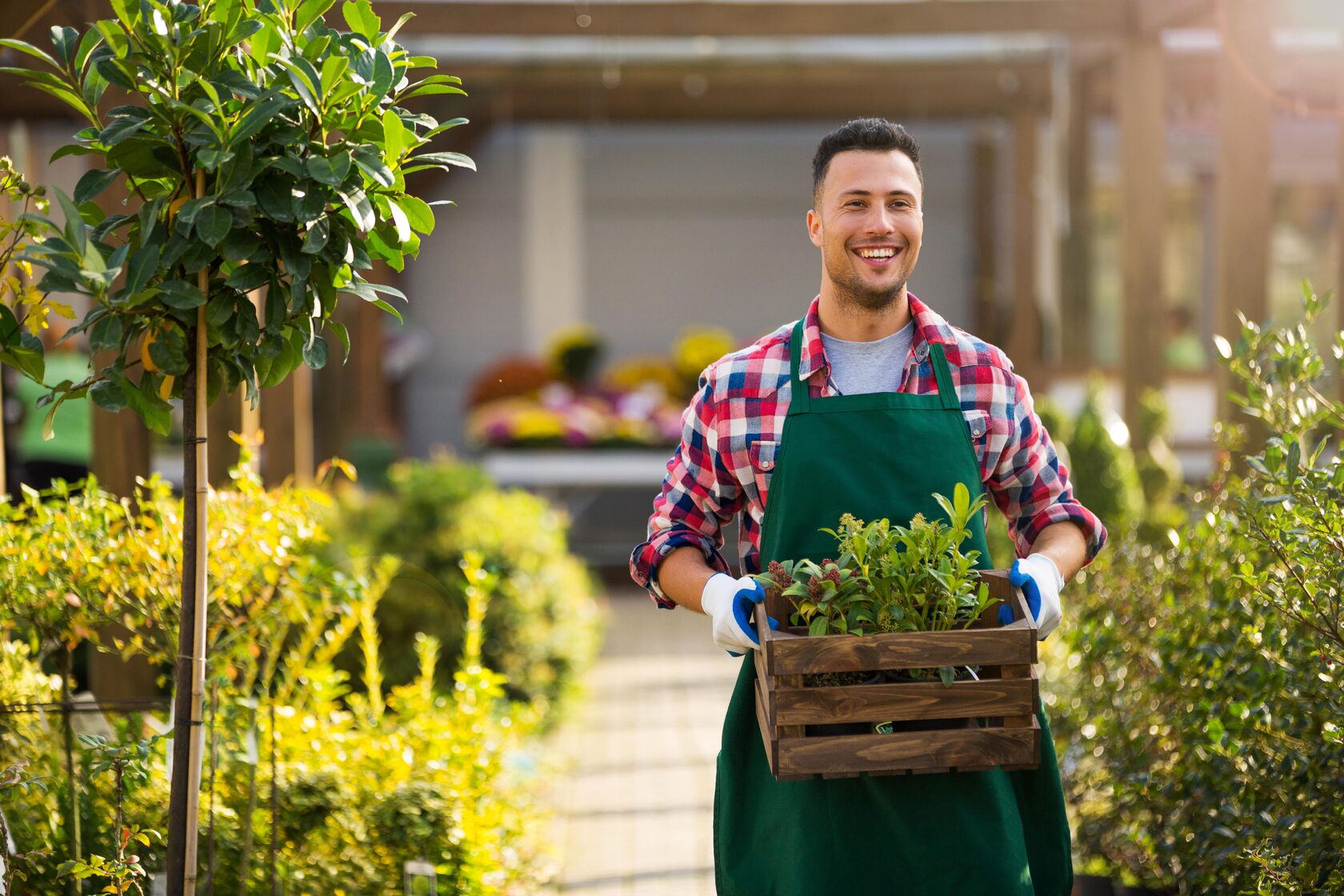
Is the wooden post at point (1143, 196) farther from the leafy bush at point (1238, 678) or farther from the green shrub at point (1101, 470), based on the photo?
the leafy bush at point (1238, 678)

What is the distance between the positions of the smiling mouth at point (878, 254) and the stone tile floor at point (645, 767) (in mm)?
2069

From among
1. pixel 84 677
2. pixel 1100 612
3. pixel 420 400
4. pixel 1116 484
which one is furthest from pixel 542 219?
pixel 1100 612

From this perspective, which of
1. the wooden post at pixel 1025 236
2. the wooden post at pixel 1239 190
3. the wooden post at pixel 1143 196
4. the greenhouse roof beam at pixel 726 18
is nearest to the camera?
the wooden post at pixel 1239 190

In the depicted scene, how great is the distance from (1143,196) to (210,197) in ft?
13.9

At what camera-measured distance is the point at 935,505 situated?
1900 mm

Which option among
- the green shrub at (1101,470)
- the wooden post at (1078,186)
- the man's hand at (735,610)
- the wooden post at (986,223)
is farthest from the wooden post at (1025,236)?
the man's hand at (735,610)

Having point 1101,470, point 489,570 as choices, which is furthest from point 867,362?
point 1101,470

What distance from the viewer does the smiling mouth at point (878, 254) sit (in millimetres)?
1910

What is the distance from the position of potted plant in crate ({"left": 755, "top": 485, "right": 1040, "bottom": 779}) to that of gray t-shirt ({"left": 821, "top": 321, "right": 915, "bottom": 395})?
0.30 metres

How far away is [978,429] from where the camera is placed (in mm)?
1954

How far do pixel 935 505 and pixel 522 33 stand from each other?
14.8ft

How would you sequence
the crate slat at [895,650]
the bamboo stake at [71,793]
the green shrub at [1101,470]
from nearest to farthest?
the crate slat at [895,650], the bamboo stake at [71,793], the green shrub at [1101,470]

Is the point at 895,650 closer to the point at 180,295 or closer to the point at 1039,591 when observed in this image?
the point at 1039,591

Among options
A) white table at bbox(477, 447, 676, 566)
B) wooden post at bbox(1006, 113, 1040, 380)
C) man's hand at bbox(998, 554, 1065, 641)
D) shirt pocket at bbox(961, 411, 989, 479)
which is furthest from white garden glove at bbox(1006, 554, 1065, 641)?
wooden post at bbox(1006, 113, 1040, 380)
